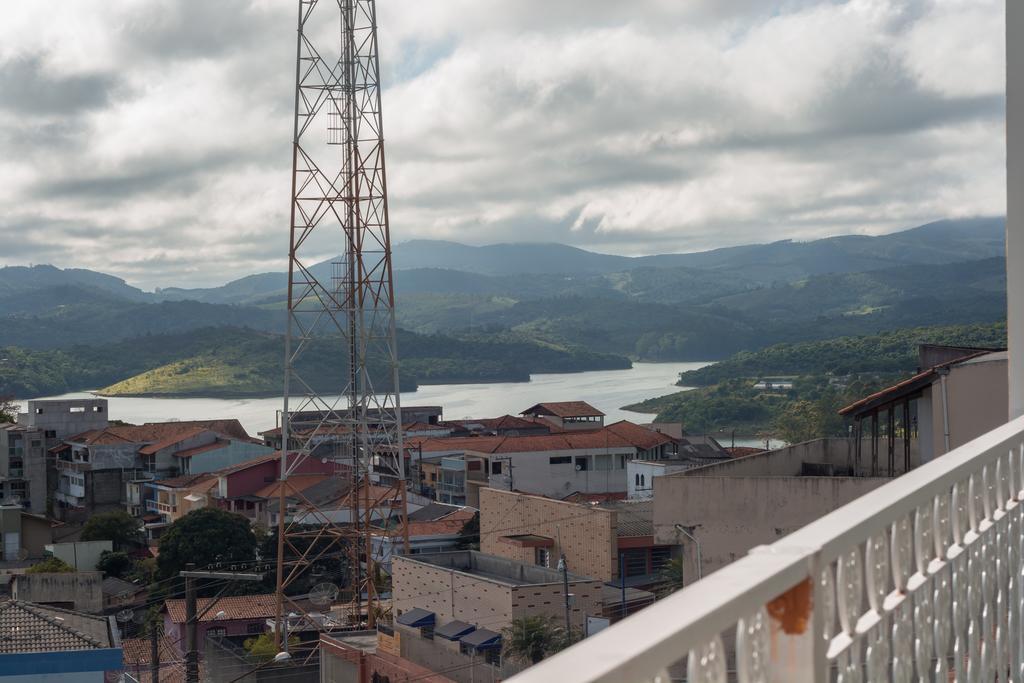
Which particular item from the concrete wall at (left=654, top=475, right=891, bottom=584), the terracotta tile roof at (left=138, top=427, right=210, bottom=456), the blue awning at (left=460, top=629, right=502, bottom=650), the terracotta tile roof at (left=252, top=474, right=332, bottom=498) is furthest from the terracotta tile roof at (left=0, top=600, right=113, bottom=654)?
the terracotta tile roof at (left=138, top=427, right=210, bottom=456)

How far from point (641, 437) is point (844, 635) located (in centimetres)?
2592

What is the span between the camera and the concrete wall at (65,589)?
16.4 metres

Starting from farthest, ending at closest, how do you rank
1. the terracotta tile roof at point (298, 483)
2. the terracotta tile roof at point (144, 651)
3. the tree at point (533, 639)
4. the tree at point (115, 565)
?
the terracotta tile roof at point (298, 483) < the tree at point (115, 565) < the terracotta tile roof at point (144, 651) < the tree at point (533, 639)

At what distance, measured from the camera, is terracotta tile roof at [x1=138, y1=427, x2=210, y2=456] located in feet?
97.8

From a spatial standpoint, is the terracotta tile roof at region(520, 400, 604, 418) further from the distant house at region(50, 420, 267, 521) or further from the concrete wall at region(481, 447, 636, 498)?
the concrete wall at region(481, 447, 636, 498)

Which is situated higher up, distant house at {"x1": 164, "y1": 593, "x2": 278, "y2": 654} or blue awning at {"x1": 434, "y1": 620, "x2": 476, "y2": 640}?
blue awning at {"x1": 434, "y1": 620, "x2": 476, "y2": 640}

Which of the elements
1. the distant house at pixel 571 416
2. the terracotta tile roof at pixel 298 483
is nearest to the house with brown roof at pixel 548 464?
the terracotta tile roof at pixel 298 483

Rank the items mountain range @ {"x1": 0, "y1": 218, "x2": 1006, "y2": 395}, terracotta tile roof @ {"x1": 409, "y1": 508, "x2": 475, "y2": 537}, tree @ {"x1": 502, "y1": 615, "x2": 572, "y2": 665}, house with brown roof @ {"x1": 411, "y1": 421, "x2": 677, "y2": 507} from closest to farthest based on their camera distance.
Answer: tree @ {"x1": 502, "y1": 615, "x2": 572, "y2": 665} < terracotta tile roof @ {"x1": 409, "y1": 508, "x2": 475, "y2": 537} < house with brown roof @ {"x1": 411, "y1": 421, "x2": 677, "y2": 507} < mountain range @ {"x1": 0, "y1": 218, "x2": 1006, "y2": 395}

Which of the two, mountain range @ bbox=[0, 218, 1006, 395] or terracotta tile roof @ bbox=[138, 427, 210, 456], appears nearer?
terracotta tile roof @ bbox=[138, 427, 210, 456]

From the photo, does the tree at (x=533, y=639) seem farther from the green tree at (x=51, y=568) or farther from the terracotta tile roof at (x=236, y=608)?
the green tree at (x=51, y=568)

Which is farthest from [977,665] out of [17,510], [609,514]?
[17,510]

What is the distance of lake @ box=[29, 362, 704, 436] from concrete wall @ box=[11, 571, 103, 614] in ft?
102

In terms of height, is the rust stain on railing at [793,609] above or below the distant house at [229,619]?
above

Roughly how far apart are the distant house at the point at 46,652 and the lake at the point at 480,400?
119 ft
